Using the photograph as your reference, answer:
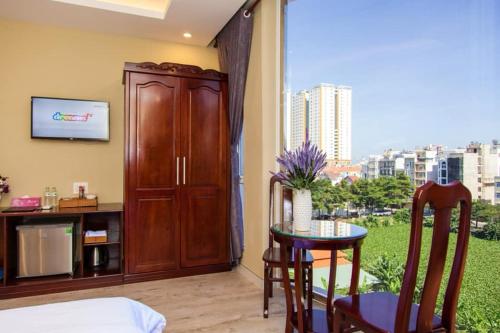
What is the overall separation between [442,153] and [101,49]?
3690mm

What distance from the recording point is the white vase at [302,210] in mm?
2170

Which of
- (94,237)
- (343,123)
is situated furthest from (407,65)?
(94,237)

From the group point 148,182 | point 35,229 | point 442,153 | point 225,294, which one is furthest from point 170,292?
point 442,153

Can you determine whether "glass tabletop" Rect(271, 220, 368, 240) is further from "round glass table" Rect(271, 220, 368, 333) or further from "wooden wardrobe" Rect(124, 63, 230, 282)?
"wooden wardrobe" Rect(124, 63, 230, 282)

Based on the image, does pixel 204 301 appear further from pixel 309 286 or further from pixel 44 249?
pixel 44 249

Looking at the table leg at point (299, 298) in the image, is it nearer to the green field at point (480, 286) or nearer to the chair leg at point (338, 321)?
the chair leg at point (338, 321)

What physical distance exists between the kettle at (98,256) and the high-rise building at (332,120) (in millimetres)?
2540

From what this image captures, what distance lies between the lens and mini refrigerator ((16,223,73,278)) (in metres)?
3.17

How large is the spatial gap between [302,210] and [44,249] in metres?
2.57

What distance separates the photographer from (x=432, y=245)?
135 cm

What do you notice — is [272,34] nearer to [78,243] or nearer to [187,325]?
[187,325]

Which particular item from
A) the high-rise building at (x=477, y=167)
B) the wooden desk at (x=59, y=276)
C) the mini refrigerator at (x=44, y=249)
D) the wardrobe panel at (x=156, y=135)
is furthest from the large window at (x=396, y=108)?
the mini refrigerator at (x=44, y=249)

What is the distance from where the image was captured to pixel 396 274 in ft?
7.98

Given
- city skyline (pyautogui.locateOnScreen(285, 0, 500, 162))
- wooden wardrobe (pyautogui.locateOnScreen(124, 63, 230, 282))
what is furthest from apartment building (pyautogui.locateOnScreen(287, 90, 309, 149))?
wooden wardrobe (pyautogui.locateOnScreen(124, 63, 230, 282))
